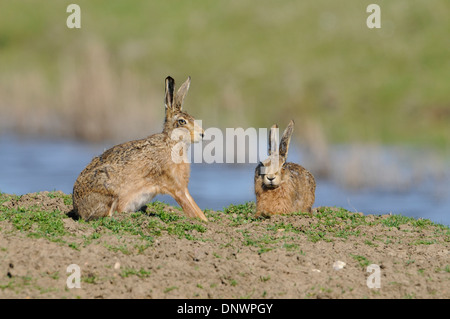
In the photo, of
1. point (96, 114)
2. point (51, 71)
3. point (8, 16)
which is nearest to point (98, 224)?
point (96, 114)

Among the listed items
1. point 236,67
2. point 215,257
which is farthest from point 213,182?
point 215,257

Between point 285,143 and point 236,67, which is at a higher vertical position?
point 236,67

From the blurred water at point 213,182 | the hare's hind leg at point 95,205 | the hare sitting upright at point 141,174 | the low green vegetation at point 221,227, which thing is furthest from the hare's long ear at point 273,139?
the blurred water at point 213,182

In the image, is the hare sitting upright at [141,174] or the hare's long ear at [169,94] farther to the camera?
the hare's long ear at [169,94]

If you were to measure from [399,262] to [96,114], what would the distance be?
68.1 ft

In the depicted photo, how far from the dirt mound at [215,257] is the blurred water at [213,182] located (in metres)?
7.29

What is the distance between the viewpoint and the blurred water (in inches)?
840

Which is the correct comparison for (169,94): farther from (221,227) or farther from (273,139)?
(221,227)

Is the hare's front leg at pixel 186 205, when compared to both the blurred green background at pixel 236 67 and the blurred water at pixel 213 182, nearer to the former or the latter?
the blurred water at pixel 213 182

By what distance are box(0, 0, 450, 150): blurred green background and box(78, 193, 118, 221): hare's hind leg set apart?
14.8m

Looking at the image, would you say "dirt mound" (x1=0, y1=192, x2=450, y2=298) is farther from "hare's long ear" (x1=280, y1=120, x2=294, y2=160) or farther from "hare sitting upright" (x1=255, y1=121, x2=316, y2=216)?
"hare's long ear" (x1=280, y1=120, x2=294, y2=160)

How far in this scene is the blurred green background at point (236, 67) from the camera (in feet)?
94.7

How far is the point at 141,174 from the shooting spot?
10953 millimetres

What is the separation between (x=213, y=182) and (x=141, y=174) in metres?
15.1
